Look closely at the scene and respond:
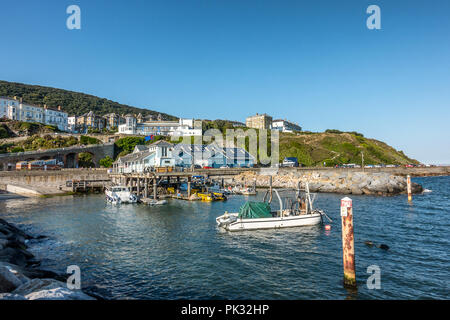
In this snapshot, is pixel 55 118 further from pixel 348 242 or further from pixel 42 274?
pixel 348 242

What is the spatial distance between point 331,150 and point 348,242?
134 meters

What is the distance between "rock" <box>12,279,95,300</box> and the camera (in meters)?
9.33

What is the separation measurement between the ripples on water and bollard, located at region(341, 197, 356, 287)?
68 centimetres

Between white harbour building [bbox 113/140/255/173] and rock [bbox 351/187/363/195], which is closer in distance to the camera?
rock [bbox 351/187/363/195]

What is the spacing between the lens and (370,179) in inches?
2375

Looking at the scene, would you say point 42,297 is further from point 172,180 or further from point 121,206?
point 172,180

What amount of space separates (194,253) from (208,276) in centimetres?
434

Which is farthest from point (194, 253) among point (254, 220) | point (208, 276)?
point (254, 220)

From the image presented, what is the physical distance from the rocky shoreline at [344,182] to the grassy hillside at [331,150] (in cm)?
5049

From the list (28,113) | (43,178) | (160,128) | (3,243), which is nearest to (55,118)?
(28,113)

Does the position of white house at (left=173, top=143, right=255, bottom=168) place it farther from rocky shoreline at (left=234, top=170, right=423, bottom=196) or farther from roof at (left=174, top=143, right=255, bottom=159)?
rocky shoreline at (left=234, top=170, right=423, bottom=196)

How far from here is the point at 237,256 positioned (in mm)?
19062

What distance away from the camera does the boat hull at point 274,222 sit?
26.1 m

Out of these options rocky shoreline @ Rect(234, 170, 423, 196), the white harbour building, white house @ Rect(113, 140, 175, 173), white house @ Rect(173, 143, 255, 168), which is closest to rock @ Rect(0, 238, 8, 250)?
the white harbour building
